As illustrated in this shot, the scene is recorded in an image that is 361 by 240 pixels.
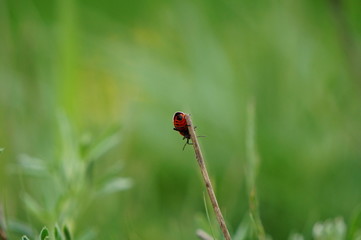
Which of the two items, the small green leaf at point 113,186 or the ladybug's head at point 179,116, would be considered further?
the small green leaf at point 113,186

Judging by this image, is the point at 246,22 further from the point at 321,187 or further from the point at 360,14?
the point at 321,187

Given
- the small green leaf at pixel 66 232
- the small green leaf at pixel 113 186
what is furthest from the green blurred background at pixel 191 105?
the small green leaf at pixel 66 232

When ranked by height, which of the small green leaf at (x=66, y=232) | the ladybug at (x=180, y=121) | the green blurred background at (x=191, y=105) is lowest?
the green blurred background at (x=191, y=105)

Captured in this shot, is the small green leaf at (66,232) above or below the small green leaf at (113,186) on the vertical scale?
above

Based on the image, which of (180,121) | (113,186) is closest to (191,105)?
(113,186)

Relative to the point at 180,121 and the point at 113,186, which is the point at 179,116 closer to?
the point at 180,121

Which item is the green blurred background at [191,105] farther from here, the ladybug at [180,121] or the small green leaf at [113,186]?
the ladybug at [180,121]

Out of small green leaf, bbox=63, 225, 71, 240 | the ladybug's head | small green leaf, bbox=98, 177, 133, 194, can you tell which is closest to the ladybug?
the ladybug's head

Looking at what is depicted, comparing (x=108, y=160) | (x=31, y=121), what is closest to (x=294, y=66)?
(x=108, y=160)

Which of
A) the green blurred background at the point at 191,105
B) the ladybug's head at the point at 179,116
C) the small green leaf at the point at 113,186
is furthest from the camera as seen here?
the green blurred background at the point at 191,105
